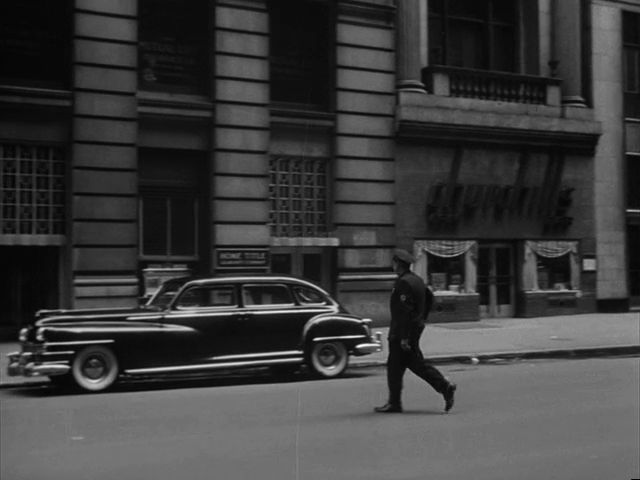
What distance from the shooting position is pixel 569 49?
2672cm

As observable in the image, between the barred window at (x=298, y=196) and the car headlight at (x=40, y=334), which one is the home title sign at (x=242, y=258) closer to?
the barred window at (x=298, y=196)

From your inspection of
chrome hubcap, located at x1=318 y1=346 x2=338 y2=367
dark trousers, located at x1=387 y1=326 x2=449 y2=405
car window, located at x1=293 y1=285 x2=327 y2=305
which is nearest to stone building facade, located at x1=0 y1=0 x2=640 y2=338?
car window, located at x1=293 y1=285 x2=327 y2=305

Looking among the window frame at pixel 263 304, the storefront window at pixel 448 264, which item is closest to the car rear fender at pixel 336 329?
the window frame at pixel 263 304

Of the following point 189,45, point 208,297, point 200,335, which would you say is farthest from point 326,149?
point 200,335

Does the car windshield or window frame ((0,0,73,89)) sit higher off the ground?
window frame ((0,0,73,89))

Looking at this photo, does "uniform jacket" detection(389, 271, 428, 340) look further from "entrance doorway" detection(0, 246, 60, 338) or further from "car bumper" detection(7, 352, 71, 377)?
"entrance doorway" detection(0, 246, 60, 338)

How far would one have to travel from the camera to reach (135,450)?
8.46 m

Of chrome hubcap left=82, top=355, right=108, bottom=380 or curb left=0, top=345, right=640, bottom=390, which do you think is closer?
chrome hubcap left=82, top=355, right=108, bottom=380

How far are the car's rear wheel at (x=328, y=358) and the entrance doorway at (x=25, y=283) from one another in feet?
24.7

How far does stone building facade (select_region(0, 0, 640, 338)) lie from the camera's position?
65.0 feet

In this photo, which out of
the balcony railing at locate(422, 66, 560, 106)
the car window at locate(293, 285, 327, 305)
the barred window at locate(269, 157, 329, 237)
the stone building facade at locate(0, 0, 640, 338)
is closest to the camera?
the car window at locate(293, 285, 327, 305)

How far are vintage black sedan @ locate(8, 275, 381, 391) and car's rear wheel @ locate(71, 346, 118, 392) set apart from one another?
0.01 metres

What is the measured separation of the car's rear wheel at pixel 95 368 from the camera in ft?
43.0

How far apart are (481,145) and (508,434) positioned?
16714mm
